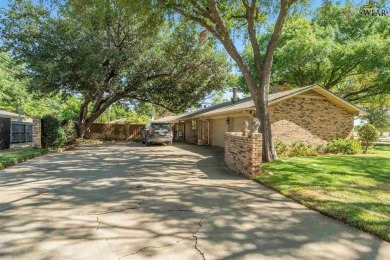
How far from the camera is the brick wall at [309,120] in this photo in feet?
48.2

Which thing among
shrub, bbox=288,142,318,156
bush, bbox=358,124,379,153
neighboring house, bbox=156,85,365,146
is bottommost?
shrub, bbox=288,142,318,156

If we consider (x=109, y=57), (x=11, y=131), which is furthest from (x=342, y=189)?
(x=11, y=131)

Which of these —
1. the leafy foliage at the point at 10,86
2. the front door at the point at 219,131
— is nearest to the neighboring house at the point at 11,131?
the leafy foliage at the point at 10,86

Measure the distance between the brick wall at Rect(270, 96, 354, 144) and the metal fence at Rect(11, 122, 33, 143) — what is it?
63.8ft

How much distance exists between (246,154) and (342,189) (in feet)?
9.31

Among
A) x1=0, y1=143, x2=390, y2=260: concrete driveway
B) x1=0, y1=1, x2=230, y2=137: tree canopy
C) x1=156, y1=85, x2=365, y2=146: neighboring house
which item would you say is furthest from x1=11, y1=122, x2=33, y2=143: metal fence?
x1=156, y1=85, x2=365, y2=146: neighboring house

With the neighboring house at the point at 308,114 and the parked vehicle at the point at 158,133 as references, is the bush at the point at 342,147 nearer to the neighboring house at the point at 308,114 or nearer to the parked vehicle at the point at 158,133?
the neighboring house at the point at 308,114

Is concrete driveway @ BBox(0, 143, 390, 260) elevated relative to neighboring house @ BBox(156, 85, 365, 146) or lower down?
lower down

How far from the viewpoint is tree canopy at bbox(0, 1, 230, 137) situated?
56.7 feet

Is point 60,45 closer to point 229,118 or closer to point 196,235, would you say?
point 229,118

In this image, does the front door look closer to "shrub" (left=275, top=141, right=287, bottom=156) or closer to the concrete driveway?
"shrub" (left=275, top=141, right=287, bottom=156)

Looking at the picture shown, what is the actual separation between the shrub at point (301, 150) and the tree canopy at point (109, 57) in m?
7.67

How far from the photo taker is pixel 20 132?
2231 centimetres

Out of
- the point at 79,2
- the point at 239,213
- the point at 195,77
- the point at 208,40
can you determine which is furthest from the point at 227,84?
the point at 239,213
